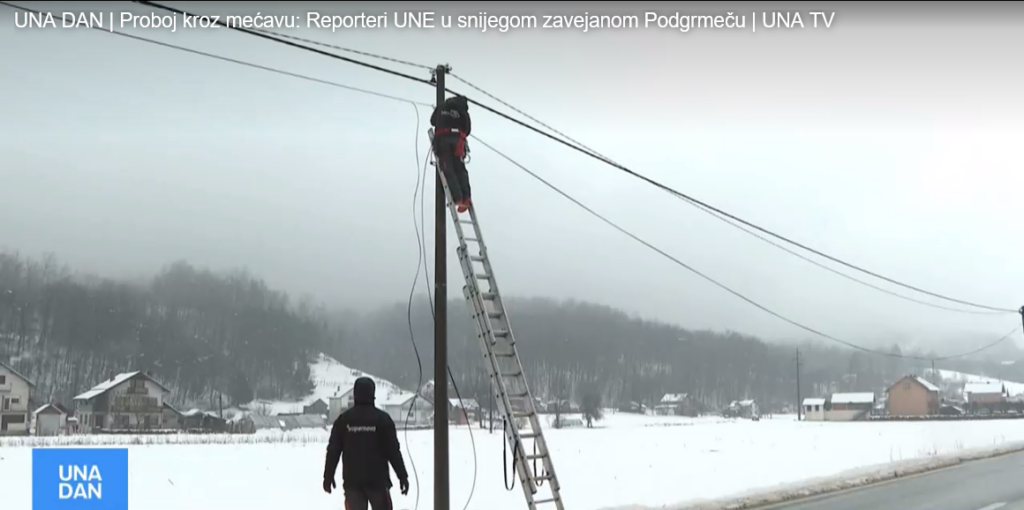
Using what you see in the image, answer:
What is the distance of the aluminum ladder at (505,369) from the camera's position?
26.0 feet

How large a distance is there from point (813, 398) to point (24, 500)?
97.9 metres

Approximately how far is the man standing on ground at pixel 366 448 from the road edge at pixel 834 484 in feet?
23.2

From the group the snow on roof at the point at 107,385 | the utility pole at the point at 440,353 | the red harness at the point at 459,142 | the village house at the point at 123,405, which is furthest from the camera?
the snow on roof at the point at 107,385

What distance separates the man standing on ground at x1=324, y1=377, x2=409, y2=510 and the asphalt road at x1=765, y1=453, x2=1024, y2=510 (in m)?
8.75

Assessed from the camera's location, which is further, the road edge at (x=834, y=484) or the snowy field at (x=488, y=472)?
the snowy field at (x=488, y=472)

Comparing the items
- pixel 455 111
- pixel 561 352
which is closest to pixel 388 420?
pixel 455 111

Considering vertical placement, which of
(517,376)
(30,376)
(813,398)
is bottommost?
(813,398)

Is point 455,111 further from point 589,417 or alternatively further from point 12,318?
point 12,318

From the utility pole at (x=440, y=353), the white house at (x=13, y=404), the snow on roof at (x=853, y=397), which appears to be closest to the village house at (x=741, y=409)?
the snow on roof at (x=853, y=397)

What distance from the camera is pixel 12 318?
72.0 m

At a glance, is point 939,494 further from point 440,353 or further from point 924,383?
point 924,383

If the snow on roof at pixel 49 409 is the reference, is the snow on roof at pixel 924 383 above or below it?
below

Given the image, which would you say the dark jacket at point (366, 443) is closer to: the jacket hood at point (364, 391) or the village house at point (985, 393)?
the jacket hood at point (364, 391)

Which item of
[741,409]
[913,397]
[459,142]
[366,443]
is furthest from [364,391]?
[741,409]
